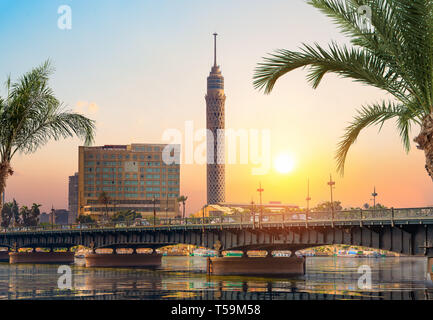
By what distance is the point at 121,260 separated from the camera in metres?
150

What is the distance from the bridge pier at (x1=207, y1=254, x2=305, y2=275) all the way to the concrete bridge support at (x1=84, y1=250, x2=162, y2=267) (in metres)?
46.0

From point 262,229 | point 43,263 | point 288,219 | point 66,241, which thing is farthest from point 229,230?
point 43,263

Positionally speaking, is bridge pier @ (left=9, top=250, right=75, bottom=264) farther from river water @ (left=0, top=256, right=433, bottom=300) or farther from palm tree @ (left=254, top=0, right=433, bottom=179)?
palm tree @ (left=254, top=0, right=433, bottom=179)

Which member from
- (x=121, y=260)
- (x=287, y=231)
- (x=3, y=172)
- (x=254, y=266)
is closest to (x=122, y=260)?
(x=121, y=260)

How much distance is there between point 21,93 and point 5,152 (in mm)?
2569

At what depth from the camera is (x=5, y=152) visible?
2886 cm

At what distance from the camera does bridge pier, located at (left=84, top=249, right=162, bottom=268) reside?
14325cm

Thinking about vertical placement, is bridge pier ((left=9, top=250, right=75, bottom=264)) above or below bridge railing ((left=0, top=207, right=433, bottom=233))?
below

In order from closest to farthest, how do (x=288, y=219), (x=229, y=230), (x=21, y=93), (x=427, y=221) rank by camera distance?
1. (x=21, y=93)
2. (x=427, y=221)
3. (x=288, y=219)
4. (x=229, y=230)

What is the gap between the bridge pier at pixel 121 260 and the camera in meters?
143

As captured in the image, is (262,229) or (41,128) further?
(262,229)

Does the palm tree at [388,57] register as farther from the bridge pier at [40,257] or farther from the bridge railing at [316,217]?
the bridge pier at [40,257]

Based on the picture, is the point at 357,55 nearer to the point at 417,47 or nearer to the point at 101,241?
the point at 417,47

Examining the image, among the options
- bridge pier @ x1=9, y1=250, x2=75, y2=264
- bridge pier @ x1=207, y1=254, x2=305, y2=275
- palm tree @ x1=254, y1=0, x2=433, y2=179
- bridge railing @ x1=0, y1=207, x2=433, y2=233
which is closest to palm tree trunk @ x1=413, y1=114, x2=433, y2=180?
palm tree @ x1=254, y1=0, x2=433, y2=179
